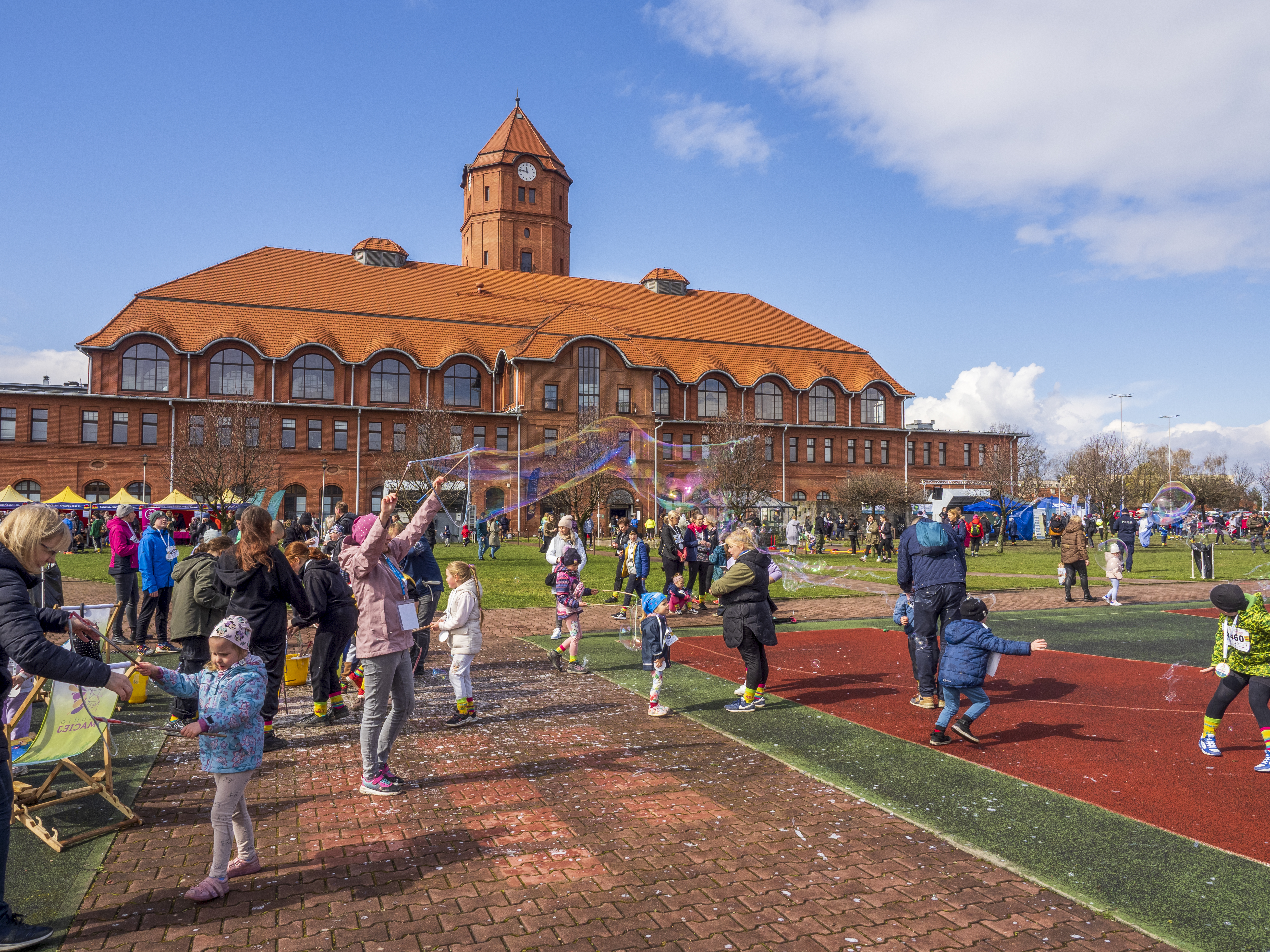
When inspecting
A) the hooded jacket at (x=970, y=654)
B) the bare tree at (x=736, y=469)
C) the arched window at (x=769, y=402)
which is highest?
the arched window at (x=769, y=402)

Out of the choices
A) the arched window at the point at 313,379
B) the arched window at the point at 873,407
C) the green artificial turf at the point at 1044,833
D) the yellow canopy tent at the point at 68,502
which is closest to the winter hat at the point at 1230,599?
the green artificial turf at the point at 1044,833

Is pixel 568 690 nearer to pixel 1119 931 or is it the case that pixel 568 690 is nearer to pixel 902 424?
pixel 1119 931

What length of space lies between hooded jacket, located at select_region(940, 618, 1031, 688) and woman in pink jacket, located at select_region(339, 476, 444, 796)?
4612 mm

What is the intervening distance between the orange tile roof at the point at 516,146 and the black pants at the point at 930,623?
2884 inches

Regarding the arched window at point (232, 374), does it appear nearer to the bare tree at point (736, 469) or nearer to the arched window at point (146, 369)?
the arched window at point (146, 369)

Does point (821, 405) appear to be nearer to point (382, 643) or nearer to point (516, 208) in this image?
point (516, 208)

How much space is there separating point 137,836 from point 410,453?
1744 inches

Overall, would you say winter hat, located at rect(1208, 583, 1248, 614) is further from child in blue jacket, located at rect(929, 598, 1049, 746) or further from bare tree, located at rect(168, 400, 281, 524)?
bare tree, located at rect(168, 400, 281, 524)

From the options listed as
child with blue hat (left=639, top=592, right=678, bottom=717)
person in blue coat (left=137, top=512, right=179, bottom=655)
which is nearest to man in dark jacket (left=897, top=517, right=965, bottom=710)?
child with blue hat (left=639, top=592, right=678, bottom=717)

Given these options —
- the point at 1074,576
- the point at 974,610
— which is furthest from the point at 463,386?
the point at 974,610

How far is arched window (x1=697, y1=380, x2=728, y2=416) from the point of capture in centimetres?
6359

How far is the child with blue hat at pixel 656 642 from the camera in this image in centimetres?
846

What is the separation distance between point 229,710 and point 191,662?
4.12 meters

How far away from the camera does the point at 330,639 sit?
8375 mm
